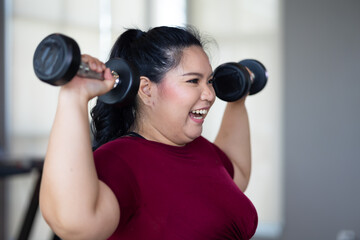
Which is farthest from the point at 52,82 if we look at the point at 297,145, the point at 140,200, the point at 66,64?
the point at 297,145

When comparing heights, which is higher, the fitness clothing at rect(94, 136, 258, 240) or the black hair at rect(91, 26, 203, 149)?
the black hair at rect(91, 26, 203, 149)

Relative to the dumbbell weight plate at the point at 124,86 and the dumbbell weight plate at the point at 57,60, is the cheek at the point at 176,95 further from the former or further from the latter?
the dumbbell weight plate at the point at 57,60

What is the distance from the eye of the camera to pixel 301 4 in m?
3.46

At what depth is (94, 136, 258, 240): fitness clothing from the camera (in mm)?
898

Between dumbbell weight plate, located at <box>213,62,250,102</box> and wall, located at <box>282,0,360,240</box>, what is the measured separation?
230 centimetres

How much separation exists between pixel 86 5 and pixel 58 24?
12.3 inches

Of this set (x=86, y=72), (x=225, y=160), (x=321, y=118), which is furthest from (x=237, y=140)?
(x=321, y=118)

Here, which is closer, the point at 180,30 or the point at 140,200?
the point at 140,200

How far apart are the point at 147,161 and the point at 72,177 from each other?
26 cm

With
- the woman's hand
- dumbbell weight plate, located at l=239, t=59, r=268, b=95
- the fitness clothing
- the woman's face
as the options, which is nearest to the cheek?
the woman's face

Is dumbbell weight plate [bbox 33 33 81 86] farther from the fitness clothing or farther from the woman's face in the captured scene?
the woman's face

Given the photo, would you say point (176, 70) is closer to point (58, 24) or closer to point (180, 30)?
point (180, 30)

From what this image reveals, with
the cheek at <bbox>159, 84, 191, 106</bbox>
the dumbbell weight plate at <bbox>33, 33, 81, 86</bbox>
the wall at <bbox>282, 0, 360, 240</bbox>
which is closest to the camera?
the dumbbell weight plate at <bbox>33, 33, 81, 86</bbox>

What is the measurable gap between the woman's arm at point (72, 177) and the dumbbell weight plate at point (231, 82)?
0.56 metres
